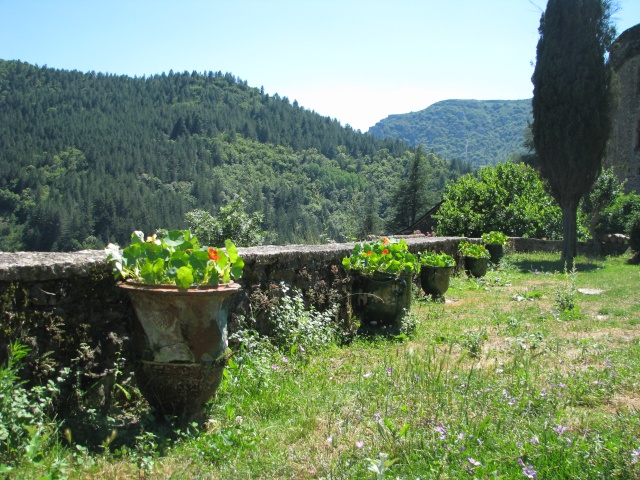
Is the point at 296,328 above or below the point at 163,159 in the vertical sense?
below

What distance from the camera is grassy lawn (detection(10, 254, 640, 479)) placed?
2.22m

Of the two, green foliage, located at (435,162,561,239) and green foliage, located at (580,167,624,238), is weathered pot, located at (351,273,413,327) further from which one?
green foliage, located at (580,167,624,238)

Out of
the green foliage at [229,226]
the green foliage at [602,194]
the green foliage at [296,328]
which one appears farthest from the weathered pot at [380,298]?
the green foliage at [602,194]

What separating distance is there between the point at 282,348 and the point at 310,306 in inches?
27.7

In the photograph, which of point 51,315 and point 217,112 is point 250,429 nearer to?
point 51,315

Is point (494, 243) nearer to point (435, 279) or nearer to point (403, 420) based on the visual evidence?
point (435, 279)

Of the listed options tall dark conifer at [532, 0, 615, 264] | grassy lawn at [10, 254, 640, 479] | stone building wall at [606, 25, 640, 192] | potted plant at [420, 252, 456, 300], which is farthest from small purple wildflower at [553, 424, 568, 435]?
stone building wall at [606, 25, 640, 192]

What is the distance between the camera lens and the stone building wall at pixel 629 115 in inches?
1021

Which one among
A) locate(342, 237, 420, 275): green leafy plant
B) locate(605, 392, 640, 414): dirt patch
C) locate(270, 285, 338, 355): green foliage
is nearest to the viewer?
locate(605, 392, 640, 414): dirt patch

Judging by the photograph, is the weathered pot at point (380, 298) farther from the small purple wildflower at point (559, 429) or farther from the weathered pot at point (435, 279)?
the small purple wildflower at point (559, 429)

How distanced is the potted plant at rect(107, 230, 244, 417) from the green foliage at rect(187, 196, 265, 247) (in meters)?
18.3

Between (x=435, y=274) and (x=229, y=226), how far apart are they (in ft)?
49.9

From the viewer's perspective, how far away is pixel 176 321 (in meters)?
2.56

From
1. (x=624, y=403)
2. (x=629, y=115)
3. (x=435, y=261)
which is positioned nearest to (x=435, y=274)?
(x=435, y=261)
